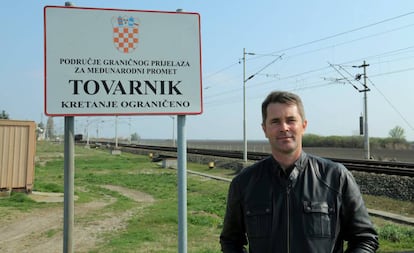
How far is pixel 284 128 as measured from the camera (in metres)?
2.06

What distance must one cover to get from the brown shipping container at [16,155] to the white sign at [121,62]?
40.1 ft

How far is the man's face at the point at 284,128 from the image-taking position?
206cm

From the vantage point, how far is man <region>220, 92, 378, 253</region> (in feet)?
6.31

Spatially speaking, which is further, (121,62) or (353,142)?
(353,142)

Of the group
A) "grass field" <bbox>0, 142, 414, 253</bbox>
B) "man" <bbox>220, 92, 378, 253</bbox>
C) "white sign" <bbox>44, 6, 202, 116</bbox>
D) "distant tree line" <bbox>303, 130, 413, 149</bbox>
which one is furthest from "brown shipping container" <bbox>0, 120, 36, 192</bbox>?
"distant tree line" <bbox>303, 130, 413, 149</bbox>

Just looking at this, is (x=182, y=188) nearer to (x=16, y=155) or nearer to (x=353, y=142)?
(x=16, y=155)

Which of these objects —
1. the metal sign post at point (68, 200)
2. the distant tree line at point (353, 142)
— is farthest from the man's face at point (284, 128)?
the distant tree line at point (353, 142)

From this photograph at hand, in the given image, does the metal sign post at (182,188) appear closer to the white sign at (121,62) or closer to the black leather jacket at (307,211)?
the white sign at (121,62)

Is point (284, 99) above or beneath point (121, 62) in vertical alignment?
beneath

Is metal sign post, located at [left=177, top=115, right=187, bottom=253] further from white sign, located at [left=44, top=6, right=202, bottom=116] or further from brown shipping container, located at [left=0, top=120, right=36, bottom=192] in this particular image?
brown shipping container, located at [left=0, top=120, right=36, bottom=192]

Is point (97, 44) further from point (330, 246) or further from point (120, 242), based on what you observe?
point (120, 242)

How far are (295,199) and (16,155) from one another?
1422cm

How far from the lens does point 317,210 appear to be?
1935mm

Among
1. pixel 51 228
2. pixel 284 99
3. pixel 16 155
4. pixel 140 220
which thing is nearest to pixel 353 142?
pixel 16 155
